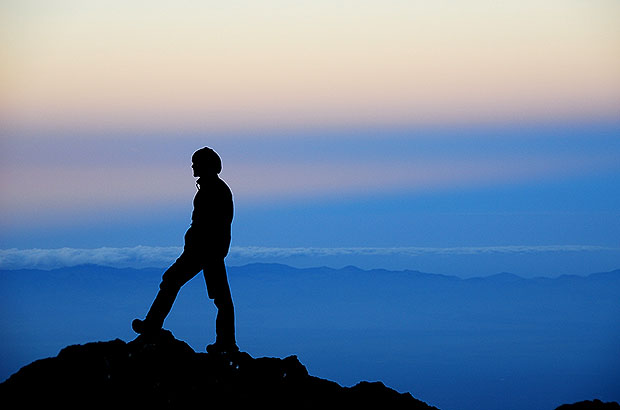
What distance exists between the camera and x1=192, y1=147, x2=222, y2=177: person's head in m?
17.3

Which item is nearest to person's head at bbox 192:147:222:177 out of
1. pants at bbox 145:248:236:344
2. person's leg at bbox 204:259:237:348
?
pants at bbox 145:248:236:344

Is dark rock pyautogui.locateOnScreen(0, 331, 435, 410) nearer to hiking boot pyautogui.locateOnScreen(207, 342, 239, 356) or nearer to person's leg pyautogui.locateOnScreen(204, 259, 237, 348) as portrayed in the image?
hiking boot pyautogui.locateOnScreen(207, 342, 239, 356)

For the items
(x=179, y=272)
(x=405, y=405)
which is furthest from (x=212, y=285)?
(x=405, y=405)

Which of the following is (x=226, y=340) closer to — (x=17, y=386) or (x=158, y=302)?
(x=158, y=302)

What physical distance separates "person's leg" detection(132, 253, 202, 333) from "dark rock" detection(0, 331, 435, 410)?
0.78 ft

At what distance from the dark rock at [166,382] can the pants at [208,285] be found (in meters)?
0.42

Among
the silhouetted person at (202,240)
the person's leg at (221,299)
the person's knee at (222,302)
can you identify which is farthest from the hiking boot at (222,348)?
the silhouetted person at (202,240)

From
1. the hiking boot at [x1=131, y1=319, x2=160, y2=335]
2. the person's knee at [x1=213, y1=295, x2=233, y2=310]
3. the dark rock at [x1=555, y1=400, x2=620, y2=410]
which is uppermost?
the person's knee at [x1=213, y1=295, x2=233, y2=310]

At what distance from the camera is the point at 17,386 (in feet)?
51.9

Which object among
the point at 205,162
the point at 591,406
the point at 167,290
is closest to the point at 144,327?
the point at 167,290

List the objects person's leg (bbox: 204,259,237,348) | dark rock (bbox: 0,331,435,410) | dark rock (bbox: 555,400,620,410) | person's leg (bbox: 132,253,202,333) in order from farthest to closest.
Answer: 1. person's leg (bbox: 204,259,237,348)
2. dark rock (bbox: 555,400,620,410)
3. person's leg (bbox: 132,253,202,333)
4. dark rock (bbox: 0,331,435,410)

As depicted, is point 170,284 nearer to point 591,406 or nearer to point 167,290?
point 167,290

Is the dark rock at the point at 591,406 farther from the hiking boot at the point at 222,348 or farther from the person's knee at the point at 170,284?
the person's knee at the point at 170,284

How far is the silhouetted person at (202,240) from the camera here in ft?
56.6
